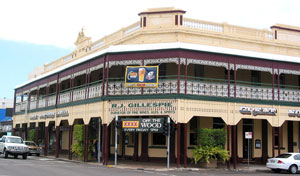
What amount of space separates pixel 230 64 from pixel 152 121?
631 centimetres

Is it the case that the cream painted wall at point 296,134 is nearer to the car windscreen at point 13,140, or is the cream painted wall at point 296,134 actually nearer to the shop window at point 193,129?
the shop window at point 193,129

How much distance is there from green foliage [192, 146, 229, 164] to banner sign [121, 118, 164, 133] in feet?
8.83

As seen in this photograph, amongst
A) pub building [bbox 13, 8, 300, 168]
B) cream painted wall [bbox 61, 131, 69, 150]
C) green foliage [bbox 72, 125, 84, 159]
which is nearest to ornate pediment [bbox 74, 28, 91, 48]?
pub building [bbox 13, 8, 300, 168]

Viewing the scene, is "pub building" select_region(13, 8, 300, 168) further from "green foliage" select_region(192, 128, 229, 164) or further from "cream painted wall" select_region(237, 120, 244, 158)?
"green foliage" select_region(192, 128, 229, 164)

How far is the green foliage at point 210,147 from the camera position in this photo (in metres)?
24.3

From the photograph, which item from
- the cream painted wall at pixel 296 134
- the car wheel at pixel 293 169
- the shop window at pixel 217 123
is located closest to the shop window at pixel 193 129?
the shop window at pixel 217 123

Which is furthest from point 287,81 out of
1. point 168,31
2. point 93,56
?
point 93,56

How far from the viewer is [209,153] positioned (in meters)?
24.2

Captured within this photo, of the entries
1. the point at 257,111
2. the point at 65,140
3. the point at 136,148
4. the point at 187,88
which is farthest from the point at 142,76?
the point at 65,140

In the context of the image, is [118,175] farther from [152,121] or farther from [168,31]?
[168,31]

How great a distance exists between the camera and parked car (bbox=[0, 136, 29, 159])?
1124 inches

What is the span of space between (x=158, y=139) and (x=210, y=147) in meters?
5.21

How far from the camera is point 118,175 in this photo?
18.8 meters

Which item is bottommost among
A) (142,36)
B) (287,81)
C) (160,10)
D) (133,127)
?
(133,127)
